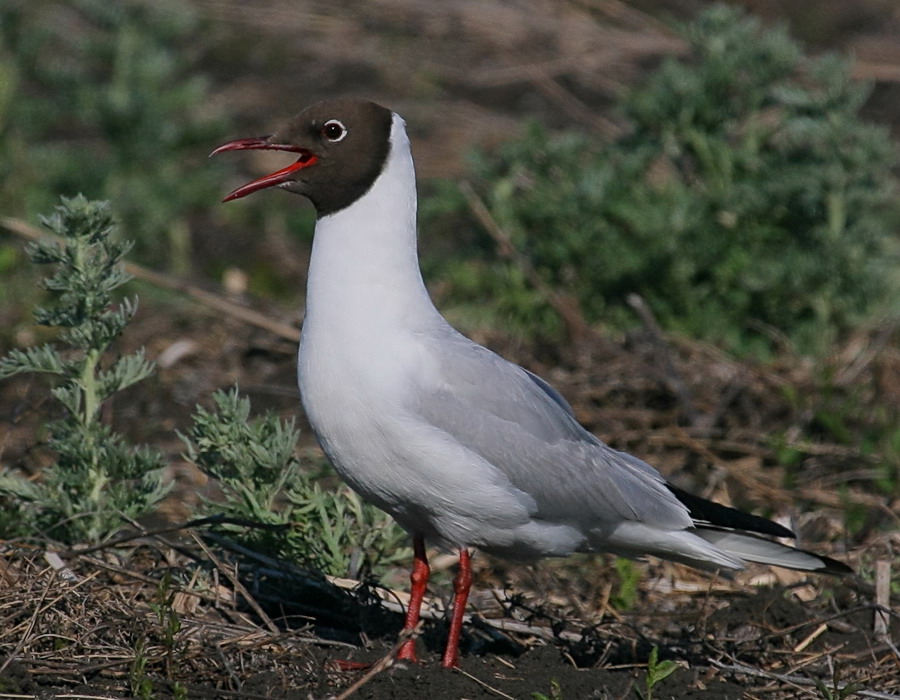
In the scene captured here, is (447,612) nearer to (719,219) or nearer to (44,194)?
(719,219)

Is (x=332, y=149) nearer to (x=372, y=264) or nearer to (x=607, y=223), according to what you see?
(x=372, y=264)

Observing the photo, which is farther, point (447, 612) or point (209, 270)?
point (209, 270)

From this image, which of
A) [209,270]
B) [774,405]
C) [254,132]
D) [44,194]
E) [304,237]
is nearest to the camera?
[774,405]

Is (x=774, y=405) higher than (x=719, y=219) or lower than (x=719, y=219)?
lower

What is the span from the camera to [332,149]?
437cm

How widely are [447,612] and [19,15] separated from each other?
614 centimetres

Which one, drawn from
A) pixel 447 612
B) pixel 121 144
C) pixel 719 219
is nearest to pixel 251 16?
pixel 121 144

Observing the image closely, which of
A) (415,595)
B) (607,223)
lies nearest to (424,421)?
(415,595)

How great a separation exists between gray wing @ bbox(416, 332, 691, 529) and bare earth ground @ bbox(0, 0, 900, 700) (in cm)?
43

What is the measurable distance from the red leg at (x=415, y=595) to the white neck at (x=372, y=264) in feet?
2.45

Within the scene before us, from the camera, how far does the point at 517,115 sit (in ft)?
38.1

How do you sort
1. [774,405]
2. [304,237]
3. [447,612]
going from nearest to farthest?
[447,612], [774,405], [304,237]

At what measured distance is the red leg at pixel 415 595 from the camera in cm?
427

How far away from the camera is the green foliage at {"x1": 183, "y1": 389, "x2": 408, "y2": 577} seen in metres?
4.50
